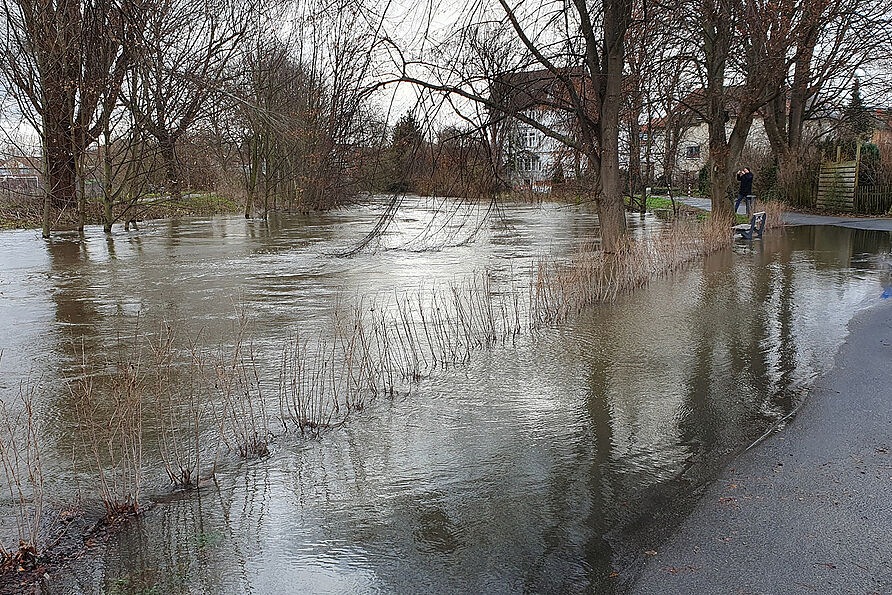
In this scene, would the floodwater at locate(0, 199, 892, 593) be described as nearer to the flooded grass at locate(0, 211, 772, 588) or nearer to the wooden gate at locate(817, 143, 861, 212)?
the flooded grass at locate(0, 211, 772, 588)

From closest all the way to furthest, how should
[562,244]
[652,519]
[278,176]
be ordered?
[652,519] → [562,244] → [278,176]

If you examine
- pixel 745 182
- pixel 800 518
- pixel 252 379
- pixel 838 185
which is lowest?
pixel 800 518

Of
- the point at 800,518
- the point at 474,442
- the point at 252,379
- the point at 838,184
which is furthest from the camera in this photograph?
the point at 838,184

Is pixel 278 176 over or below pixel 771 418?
over

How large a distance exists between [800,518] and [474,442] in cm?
213

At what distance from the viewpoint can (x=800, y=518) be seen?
4.22m

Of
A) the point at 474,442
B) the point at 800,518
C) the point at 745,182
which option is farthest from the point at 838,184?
the point at 800,518

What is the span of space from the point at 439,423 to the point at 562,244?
14315 mm

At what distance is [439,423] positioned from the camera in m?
5.93

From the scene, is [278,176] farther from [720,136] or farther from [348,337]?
[348,337]

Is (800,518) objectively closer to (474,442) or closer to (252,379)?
(474,442)

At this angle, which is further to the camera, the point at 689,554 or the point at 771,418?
the point at 771,418

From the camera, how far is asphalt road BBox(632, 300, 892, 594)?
3633 millimetres

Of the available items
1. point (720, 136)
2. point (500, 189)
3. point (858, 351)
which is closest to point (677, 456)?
point (858, 351)
